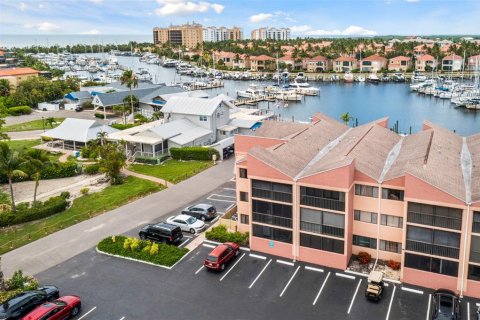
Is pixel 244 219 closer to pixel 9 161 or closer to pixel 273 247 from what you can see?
pixel 273 247

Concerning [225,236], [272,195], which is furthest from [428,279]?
[225,236]

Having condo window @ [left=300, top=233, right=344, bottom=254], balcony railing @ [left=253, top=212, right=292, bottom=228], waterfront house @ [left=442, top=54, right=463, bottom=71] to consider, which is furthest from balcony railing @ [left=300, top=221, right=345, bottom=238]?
waterfront house @ [left=442, top=54, right=463, bottom=71]

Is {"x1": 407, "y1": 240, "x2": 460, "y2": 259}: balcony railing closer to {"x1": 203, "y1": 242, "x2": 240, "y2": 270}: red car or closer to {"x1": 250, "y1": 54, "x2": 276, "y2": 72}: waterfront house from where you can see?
{"x1": 203, "y1": 242, "x2": 240, "y2": 270}: red car

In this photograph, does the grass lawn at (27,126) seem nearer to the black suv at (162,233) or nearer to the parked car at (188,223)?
the parked car at (188,223)

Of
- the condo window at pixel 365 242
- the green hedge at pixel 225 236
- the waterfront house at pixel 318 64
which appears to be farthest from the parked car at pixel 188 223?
the waterfront house at pixel 318 64

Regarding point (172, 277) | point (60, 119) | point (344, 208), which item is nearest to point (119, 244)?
point (172, 277)
